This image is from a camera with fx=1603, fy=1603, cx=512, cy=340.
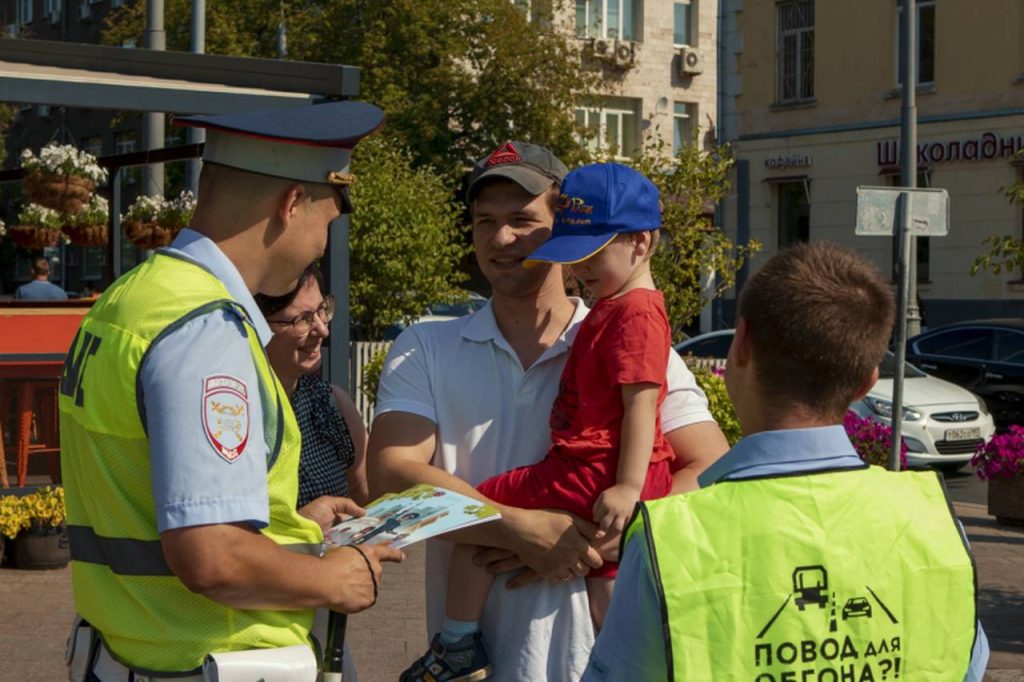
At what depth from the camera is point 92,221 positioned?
13492 millimetres

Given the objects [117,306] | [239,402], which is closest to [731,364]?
[239,402]

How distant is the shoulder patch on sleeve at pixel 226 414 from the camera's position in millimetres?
2574

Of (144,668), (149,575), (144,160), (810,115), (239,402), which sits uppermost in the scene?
(810,115)

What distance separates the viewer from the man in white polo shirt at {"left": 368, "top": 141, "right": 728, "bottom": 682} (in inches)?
133

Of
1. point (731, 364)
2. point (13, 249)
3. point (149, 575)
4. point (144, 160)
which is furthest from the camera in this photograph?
point (13, 249)

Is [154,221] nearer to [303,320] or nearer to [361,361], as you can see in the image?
[361,361]

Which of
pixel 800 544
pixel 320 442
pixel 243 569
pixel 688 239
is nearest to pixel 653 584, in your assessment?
pixel 800 544

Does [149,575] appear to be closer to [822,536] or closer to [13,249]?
[822,536]

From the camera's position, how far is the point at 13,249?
2002 inches

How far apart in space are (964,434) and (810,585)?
602 inches

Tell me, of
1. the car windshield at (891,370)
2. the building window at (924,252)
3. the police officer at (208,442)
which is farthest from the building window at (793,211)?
the police officer at (208,442)

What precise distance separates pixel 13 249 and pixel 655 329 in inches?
1974

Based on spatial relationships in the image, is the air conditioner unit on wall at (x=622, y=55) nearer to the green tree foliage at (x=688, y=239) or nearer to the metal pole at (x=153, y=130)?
the green tree foliage at (x=688, y=239)

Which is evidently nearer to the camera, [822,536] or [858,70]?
[822,536]
